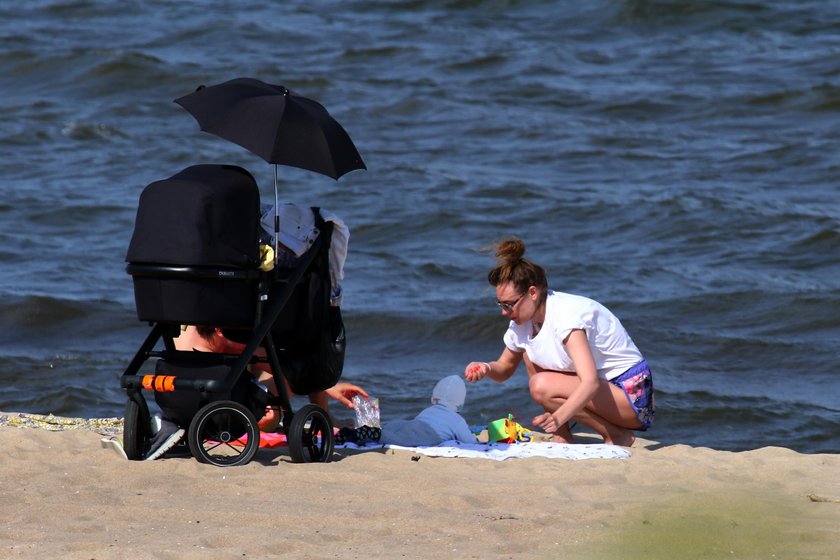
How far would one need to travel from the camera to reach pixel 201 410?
4.81 metres

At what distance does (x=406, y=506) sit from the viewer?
14.6ft

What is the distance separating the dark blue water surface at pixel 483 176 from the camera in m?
8.60

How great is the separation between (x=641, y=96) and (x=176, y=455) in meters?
11.1

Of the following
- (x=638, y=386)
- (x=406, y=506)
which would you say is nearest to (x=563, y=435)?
(x=638, y=386)

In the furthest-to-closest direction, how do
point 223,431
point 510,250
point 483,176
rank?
point 483,176
point 510,250
point 223,431

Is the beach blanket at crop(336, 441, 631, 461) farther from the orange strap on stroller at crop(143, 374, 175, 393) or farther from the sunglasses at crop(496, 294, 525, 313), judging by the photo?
the orange strap on stroller at crop(143, 374, 175, 393)

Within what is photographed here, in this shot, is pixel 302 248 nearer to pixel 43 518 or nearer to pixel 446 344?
pixel 43 518

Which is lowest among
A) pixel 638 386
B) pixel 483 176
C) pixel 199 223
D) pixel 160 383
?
pixel 483 176

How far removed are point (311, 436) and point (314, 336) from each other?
397 millimetres

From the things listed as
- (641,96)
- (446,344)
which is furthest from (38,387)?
(641,96)

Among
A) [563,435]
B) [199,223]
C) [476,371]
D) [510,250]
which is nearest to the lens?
[199,223]

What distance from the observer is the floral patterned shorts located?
19.6 ft

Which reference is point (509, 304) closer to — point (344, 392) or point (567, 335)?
point (567, 335)

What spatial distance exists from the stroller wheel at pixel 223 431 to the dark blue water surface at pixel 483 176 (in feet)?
8.27
